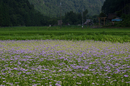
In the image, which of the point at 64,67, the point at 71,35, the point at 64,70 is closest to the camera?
the point at 64,70

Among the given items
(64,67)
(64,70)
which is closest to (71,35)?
(64,67)

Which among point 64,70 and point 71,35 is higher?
point 71,35

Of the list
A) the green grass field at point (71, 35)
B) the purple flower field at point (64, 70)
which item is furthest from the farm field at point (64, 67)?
the green grass field at point (71, 35)

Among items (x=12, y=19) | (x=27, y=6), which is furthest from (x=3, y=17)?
(x=27, y=6)

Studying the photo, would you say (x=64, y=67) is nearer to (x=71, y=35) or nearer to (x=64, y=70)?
(x=64, y=70)

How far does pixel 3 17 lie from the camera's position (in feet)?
250

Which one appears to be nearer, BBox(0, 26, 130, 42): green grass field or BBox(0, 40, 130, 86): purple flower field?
BBox(0, 40, 130, 86): purple flower field

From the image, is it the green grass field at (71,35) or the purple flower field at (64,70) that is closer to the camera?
the purple flower field at (64,70)

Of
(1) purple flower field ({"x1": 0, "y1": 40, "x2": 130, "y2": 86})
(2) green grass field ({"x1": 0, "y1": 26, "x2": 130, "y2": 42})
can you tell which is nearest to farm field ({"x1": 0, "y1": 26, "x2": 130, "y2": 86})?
(1) purple flower field ({"x1": 0, "y1": 40, "x2": 130, "y2": 86})

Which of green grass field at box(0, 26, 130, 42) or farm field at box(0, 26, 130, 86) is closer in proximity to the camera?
farm field at box(0, 26, 130, 86)

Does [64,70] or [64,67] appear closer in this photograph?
[64,70]

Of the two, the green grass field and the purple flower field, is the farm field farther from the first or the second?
the green grass field

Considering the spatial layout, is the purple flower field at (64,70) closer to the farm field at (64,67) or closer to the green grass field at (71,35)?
the farm field at (64,67)

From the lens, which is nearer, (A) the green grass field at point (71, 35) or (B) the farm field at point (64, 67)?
(B) the farm field at point (64, 67)
